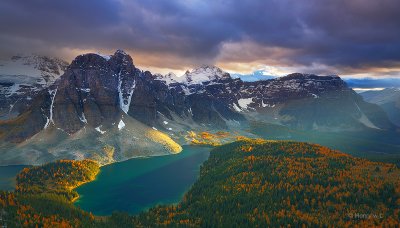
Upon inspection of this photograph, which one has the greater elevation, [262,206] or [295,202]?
[295,202]

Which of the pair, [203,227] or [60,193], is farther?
[60,193]

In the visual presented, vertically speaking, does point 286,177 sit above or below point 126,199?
above

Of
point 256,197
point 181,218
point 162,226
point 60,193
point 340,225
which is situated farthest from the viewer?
point 60,193

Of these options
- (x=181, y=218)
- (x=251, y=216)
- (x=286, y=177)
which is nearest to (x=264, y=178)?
(x=286, y=177)

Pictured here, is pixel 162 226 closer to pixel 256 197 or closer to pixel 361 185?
pixel 256 197

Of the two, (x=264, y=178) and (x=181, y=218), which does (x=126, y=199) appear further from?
(x=264, y=178)

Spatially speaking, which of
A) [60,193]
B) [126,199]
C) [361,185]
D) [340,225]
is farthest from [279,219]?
[60,193]

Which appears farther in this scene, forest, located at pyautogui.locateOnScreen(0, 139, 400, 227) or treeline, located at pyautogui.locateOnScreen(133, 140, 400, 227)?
treeline, located at pyautogui.locateOnScreen(133, 140, 400, 227)

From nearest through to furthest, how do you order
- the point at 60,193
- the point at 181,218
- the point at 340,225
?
1. the point at 340,225
2. the point at 181,218
3. the point at 60,193

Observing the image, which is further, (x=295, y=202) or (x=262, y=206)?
(x=295, y=202)

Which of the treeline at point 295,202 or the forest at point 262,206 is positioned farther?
the treeline at point 295,202
